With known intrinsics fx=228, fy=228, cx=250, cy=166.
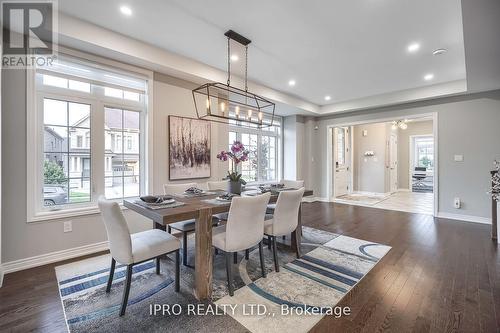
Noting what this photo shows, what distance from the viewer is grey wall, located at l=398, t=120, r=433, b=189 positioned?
8.77 metres

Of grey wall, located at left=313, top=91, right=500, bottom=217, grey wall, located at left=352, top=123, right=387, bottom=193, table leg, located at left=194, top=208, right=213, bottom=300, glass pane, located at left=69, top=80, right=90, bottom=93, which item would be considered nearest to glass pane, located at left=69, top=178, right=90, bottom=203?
glass pane, located at left=69, top=80, right=90, bottom=93

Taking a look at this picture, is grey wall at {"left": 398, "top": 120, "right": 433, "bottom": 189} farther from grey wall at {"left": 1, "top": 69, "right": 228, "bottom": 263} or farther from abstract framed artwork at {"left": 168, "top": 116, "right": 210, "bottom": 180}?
grey wall at {"left": 1, "top": 69, "right": 228, "bottom": 263}

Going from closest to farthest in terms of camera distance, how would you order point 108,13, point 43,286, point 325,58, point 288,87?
point 43,286, point 108,13, point 325,58, point 288,87

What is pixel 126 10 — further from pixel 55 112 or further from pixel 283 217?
pixel 283 217

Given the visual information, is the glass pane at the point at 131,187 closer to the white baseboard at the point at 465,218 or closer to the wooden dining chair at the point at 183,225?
the wooden dining chair at the point at 183,225

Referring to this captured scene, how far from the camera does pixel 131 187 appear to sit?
3.51 meters

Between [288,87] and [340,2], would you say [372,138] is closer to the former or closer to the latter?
[288,87]

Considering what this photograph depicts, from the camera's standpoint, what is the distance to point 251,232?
7.28 ft

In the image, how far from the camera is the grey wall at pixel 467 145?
4359 mm

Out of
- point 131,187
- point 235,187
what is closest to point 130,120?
point 131,187

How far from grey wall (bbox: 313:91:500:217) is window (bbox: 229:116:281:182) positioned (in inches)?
136

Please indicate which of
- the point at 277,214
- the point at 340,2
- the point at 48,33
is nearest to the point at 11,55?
the point at 48,33

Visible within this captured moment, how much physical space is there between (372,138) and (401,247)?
5571 mm

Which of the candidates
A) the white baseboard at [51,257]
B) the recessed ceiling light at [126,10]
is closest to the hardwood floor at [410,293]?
the white baseboard at [51,257]
